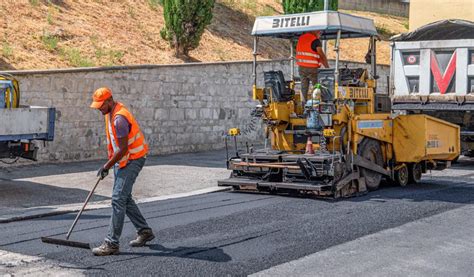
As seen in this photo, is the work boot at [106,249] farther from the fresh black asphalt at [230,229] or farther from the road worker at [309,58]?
the road worker at [309,58]

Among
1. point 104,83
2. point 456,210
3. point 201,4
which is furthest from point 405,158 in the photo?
point 201,4

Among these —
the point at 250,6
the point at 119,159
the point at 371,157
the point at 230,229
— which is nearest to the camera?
the point at 119,159

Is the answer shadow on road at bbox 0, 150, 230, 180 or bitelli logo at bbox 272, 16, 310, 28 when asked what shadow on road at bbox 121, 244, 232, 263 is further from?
shadow on road at bbox 0, 150, 230, 180

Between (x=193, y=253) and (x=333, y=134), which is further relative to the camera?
(x=333, y=134)

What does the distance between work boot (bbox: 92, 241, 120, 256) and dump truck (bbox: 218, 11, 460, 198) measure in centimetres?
466

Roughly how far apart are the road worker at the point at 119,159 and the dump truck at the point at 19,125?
4.36m

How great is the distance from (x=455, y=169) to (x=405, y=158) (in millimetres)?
3899

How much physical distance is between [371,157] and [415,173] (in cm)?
155

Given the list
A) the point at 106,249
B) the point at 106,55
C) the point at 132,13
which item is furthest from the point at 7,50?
the point at 106,249

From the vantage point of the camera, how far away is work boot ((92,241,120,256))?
7872 millimetres

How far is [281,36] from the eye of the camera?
46.0 feet

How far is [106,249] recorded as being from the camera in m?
7.89

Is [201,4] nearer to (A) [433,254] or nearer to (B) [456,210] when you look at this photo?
(B) [456,210]

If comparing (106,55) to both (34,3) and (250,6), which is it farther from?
(250,6)
